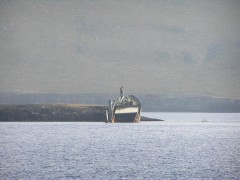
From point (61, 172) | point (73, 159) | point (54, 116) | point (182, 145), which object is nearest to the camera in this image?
point (61, 172)

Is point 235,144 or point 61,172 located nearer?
point 61,172

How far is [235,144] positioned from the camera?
4498 inches

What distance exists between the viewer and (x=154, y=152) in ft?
316

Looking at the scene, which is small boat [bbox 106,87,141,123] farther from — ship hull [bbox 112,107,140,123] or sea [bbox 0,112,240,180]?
sea [bbox 0,112,240,180]

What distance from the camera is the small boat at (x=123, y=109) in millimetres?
186250

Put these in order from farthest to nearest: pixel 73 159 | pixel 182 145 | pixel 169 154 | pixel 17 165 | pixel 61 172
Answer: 1. pixel 182 145
2. pixel 169 154
3. pixel 73 159
4. pixel 17 165
5. pixel 61 172

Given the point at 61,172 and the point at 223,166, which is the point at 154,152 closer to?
the point at 223,166

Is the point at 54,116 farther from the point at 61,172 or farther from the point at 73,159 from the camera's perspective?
the point at 61,172

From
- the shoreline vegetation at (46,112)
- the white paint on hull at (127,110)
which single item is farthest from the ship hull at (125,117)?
the shoreline vegetation at (46,112)

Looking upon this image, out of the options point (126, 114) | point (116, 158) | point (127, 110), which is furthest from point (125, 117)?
point (116, 158)

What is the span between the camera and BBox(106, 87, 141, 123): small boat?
18625 cm

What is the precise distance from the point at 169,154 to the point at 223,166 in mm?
15778

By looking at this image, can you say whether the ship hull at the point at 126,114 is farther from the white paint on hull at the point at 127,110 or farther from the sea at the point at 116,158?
the sea at the point at 116,158

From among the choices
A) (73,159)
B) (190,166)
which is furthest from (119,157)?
(190,166)
